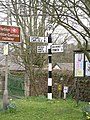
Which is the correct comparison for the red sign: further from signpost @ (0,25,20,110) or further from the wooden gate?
the wooden gate

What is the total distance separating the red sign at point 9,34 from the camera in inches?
422

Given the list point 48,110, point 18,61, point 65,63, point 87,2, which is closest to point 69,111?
point 48,110

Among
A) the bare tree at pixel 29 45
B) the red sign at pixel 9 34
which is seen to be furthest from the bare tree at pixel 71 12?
the bare tree at pixel 29 45

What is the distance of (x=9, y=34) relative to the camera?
427 inches

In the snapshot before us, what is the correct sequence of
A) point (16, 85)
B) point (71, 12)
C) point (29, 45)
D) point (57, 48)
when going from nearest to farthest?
point (71, 12) < point (57, 48) < point (29, 45) < point (16, 85)

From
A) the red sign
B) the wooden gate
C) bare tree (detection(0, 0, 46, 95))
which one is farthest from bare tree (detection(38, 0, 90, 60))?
the wooden gate

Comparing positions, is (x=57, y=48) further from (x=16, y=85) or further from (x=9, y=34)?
(x=16, y=85)

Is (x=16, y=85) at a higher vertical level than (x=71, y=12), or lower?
lower

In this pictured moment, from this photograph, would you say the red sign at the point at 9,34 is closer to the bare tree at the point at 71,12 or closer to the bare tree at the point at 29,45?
the bare tree at the point at 71,12

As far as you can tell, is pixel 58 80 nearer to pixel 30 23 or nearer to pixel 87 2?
pixel 30 23

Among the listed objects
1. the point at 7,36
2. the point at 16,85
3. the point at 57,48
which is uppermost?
the point at 7,36

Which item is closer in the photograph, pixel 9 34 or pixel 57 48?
pixel 9 34

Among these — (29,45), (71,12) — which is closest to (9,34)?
(71,12)

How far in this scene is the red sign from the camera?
1071 cm
